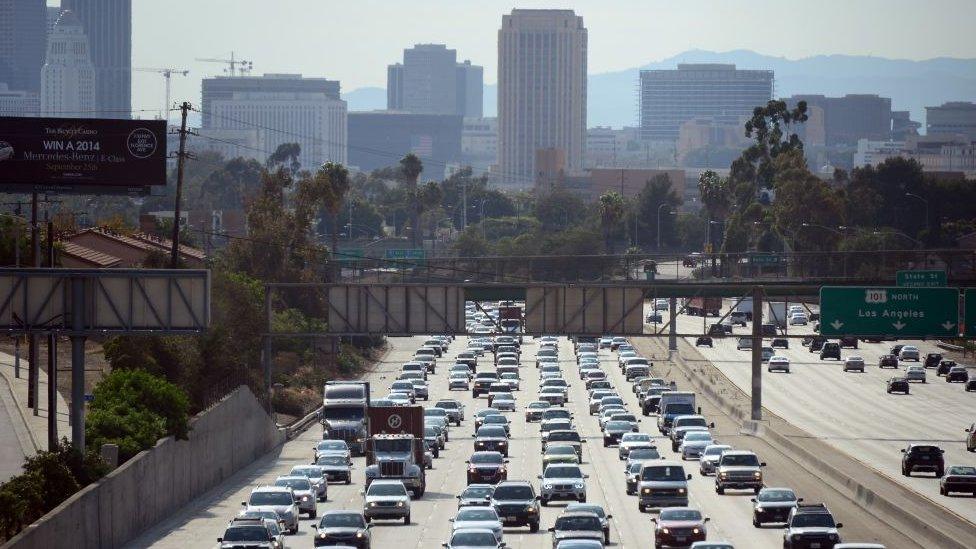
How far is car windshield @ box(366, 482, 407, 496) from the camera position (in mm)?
52000

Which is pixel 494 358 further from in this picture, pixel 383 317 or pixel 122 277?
pixel 122 277

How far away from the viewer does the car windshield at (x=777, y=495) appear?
161 feet

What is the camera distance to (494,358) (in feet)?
447

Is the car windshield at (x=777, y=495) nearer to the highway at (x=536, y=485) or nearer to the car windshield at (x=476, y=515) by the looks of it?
the highway at (x=536, y=485)

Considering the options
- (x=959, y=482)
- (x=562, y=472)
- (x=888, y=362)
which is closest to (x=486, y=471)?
(x=562, y=472)

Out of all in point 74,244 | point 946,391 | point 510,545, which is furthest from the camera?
point 946,391

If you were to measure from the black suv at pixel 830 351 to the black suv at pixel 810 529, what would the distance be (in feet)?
310

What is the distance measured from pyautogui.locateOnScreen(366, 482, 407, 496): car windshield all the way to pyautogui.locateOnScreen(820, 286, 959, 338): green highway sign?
36463mm

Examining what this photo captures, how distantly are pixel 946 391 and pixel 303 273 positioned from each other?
146 ft

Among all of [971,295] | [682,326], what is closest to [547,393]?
[971,295]

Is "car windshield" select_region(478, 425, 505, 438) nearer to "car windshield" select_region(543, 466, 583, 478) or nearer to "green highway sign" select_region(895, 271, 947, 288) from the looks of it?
"car windshield" select_region(543, 466, 583, 478)

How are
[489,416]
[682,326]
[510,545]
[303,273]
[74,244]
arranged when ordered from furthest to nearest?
1. [682,326]
2. [303,273]
3. [74,244]
4. [489,416]
5. [510,545]

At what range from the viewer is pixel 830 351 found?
136625 mm

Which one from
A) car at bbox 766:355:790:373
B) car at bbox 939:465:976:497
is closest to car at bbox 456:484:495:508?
car at bbox 939:465:976:497
